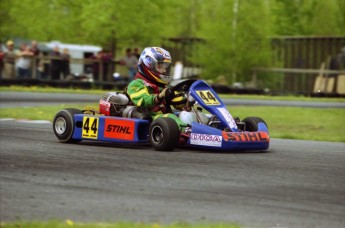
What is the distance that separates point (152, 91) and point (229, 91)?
17061mm

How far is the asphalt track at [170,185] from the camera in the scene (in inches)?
261

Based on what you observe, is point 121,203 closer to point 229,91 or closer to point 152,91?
point 152,91

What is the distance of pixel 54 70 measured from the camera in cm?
3062

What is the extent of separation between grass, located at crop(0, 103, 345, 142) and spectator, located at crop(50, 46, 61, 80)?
9207mm

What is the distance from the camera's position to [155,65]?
11344 mm

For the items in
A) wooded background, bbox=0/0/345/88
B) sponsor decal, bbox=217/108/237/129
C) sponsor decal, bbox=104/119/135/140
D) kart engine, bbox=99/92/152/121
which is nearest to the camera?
sponsor decal, bbox=217/108/237/129

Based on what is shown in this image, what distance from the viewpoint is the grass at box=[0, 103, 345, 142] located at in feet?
48.4

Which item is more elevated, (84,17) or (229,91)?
(84,17)

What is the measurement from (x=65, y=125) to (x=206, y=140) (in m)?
1.96

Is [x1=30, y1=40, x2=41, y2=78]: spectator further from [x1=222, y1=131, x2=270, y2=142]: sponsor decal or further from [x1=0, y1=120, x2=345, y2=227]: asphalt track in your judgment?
[x1=222, y1=131, x2=270, y2=142]: sponsor decal

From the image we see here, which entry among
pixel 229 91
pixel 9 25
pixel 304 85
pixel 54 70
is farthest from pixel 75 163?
pixel 9 25

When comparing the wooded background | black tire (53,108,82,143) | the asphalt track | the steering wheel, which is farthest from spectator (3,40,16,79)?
the steering wheel

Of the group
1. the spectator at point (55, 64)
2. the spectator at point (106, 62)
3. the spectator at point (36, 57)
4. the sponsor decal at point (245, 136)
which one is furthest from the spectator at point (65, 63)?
the sponsor decal at point (245, 136)

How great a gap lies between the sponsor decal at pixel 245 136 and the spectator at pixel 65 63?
20.0 metres
